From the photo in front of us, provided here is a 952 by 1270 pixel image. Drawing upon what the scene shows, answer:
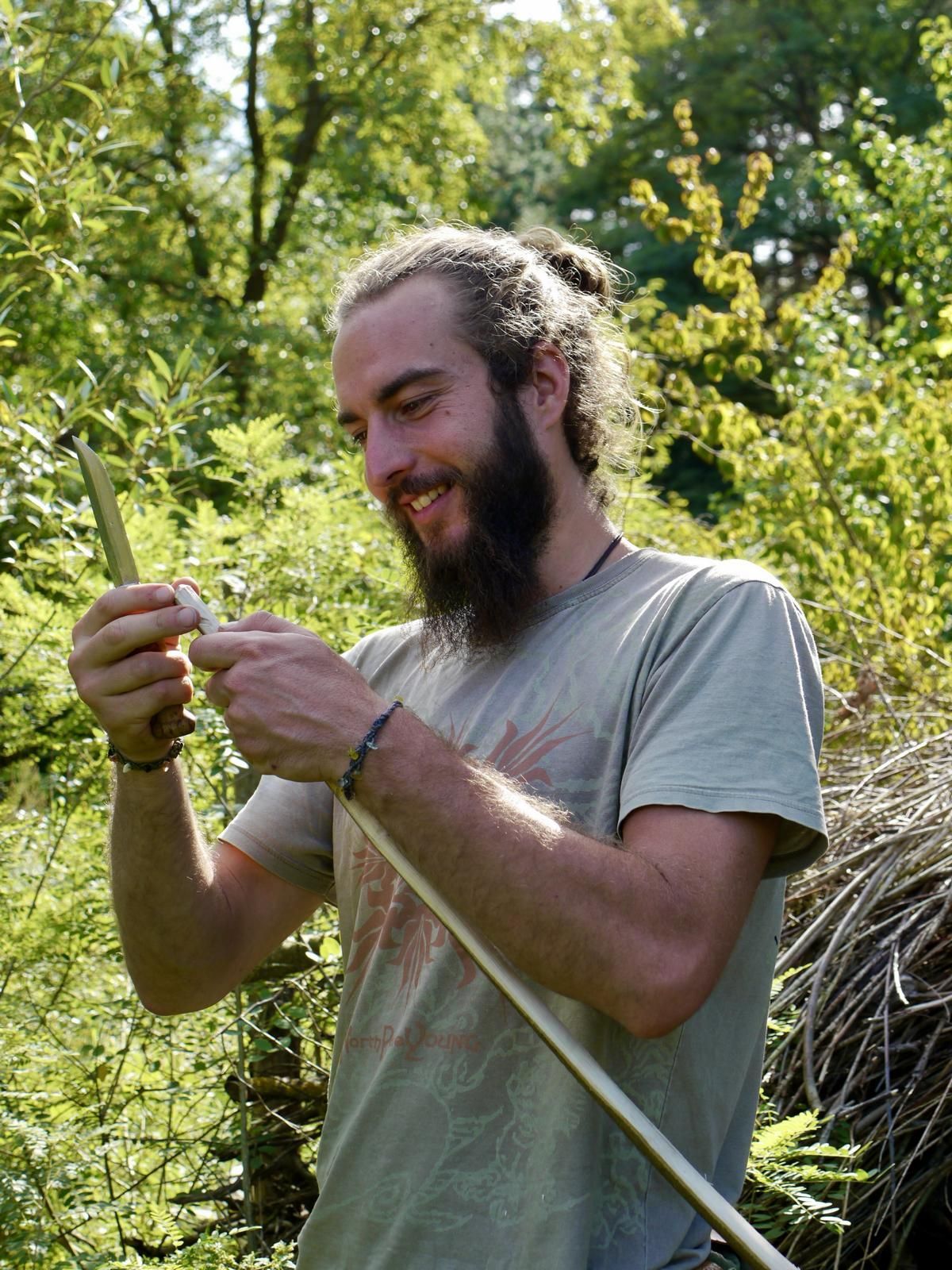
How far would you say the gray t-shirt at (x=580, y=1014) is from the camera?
1.52 m

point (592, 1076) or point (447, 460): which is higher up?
point (447, 460)

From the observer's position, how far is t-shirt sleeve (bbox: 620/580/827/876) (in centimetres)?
151

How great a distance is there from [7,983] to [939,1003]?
1.87 meters

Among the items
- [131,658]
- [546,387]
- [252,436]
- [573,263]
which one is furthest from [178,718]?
[252,436]

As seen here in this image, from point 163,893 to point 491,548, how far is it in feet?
2.27

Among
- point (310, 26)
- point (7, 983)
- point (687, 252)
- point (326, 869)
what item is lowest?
point (7, 983)

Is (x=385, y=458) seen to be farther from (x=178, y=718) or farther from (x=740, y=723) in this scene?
(x=740, y=723)

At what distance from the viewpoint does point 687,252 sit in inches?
930

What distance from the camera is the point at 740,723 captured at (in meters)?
1.56

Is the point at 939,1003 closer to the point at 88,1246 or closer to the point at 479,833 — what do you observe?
the point at 479,833

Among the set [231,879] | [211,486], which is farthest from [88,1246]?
[211,486]

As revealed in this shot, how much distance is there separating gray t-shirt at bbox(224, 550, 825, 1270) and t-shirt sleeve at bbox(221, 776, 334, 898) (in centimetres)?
19

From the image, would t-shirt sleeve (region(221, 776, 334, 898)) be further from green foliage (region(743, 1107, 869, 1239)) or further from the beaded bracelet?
green foliage (region(743, 1107, 869, 1239))

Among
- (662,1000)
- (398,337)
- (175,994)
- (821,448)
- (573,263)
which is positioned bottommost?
(175,994)
